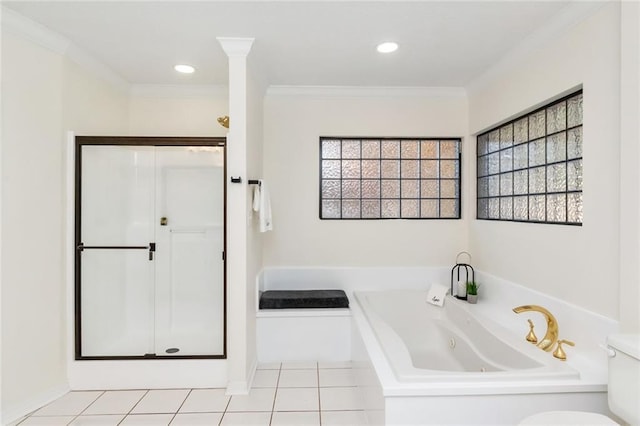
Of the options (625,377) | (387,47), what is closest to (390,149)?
(387,47)

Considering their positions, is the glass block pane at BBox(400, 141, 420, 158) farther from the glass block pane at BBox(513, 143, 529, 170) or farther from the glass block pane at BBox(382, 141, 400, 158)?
the glass block pane at BBox(513, 143, 529, 170)

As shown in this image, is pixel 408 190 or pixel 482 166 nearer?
pixel 482 166

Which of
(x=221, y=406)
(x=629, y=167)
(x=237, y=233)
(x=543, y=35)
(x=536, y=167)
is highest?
(x=543, y=35)

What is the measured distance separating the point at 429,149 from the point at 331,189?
1.07 meters

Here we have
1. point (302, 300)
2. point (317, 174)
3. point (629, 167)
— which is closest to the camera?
point (629, 167)

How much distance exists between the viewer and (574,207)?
2.01 metres

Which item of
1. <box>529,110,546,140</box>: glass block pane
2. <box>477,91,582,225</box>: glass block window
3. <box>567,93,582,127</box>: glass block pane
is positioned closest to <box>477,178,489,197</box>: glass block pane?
<box>477,91,582,225</box>: glass block window

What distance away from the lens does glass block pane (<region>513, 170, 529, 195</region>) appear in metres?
2.49

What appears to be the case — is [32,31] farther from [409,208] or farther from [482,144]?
[482,144]

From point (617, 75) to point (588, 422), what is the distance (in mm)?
1594

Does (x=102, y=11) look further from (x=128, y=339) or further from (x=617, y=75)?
(x=617, y=75)

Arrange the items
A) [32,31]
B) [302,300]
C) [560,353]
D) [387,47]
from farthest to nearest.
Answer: [302,300] → [387,47] → [32,31] → [560,353]

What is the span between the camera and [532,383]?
1.62 m

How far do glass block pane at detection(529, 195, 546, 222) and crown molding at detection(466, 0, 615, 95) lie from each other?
978mm
